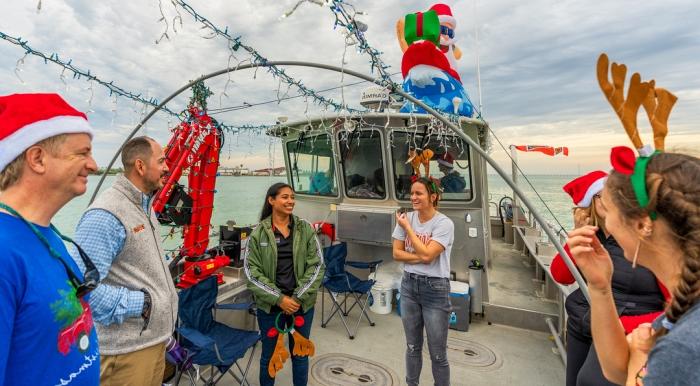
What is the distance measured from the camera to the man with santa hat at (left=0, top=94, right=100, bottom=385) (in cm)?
84

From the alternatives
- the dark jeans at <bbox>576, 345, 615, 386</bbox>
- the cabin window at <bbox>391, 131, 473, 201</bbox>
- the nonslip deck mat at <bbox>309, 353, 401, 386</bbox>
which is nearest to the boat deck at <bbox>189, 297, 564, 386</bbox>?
the nonslip deck mat at <bbox>309, 353, 401, 386</bbox>

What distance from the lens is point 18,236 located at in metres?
0.87

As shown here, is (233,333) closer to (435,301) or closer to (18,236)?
(435,301)

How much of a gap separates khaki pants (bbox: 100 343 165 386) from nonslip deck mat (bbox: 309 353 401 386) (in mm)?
1641

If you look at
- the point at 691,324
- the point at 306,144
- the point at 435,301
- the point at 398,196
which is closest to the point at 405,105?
the point at 398,196

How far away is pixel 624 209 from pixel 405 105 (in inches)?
150

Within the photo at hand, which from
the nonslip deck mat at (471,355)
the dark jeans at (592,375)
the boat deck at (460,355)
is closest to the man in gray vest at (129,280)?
the boat deck at (460,355)

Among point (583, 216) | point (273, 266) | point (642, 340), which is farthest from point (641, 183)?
point (273, 266)

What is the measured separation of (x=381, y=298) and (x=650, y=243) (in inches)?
150

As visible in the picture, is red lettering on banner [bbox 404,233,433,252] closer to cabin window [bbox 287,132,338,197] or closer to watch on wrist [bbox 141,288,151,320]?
watch on wrist [bbox 141,288,151,320]

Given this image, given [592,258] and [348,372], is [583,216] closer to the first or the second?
[592,258]

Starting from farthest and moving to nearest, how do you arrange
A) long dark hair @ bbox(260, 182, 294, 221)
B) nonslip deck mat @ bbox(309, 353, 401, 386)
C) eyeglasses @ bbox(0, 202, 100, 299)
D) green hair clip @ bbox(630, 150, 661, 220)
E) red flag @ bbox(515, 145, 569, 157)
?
1. red flag @ bbox(515, 145, 569, 157)
2. nonslip deck mat @ bbox(309, 353, 401, 386)
3. long dark hair @ bbox(260, 182, 294, 221)
4. eyeglasses @ bbox(0, 202, 100, 299)
5. green hair clip @ bbox(630, 150, 661, 220)

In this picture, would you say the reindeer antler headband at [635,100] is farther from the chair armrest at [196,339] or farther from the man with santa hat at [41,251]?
the chair armrest at [196,339]

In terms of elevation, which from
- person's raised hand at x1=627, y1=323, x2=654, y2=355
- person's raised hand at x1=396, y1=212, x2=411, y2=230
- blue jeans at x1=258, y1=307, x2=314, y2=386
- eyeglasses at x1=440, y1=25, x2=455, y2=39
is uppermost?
eyeglasses at x1=440, y1=25, x2=455, y2=39
